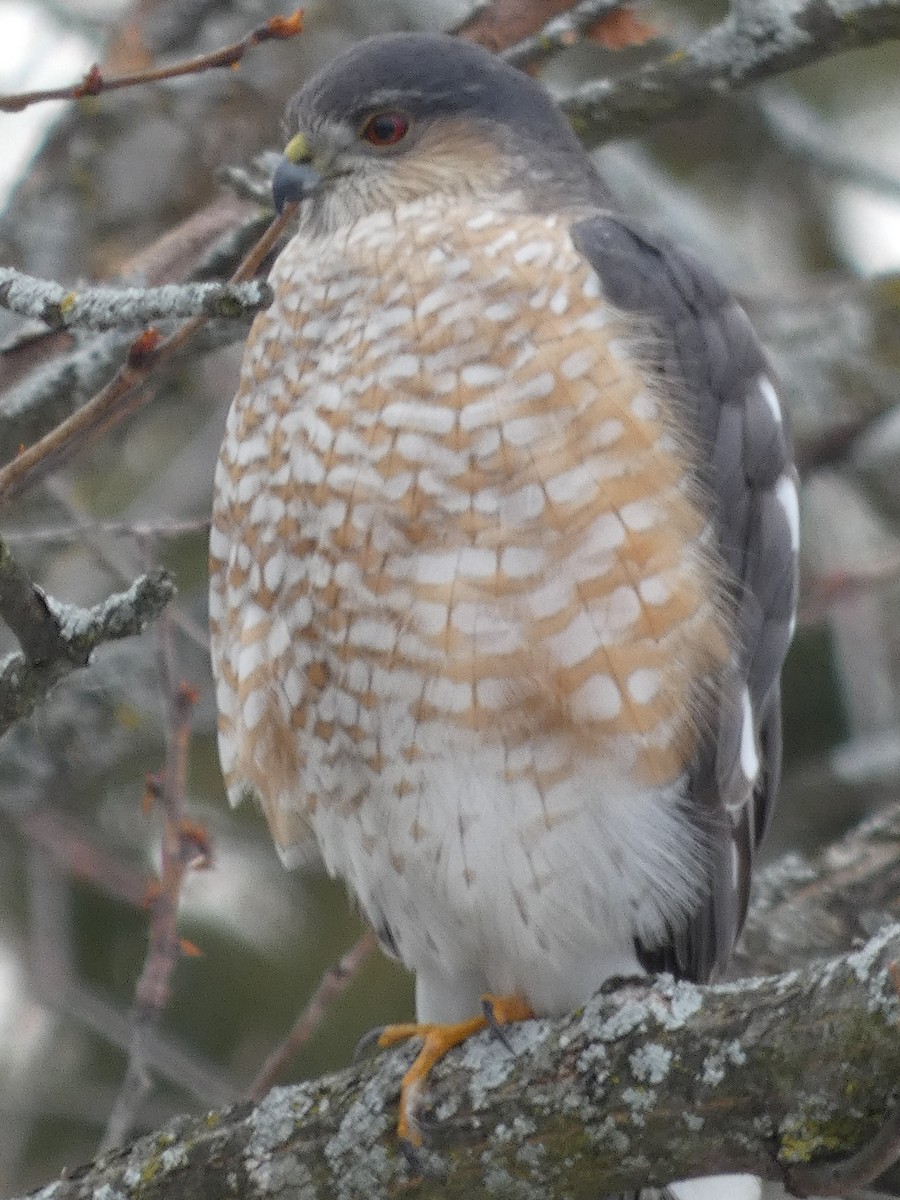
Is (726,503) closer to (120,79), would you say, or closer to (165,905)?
(165,905)

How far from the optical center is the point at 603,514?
341 centimetres

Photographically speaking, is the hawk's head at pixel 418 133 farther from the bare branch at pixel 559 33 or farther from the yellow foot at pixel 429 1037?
the yellow foot at pixel 429 1037

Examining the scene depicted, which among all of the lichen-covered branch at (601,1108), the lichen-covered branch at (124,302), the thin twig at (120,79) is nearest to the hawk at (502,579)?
the lichen-covered branch at (601,1108)

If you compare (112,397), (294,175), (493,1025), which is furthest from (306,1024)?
(294,175)

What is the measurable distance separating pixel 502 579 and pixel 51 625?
0.93 m

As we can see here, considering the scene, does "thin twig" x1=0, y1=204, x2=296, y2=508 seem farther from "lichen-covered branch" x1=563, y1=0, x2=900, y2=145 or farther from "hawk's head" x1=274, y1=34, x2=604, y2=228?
"lichen-covered branch" x1=563, y1=0, x2=900, y2=145

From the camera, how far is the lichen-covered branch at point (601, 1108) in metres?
2.66

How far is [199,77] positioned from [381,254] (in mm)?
1847

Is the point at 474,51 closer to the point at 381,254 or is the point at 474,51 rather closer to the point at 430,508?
the point at 381,254

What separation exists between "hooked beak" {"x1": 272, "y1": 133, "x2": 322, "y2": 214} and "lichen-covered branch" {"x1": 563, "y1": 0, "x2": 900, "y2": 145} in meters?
0.75

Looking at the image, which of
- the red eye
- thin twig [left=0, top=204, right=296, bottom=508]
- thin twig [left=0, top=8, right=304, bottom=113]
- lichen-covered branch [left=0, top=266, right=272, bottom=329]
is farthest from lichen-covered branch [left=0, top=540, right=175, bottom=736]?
the red eye

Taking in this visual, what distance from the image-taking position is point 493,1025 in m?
3.44

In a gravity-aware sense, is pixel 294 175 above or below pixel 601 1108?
above

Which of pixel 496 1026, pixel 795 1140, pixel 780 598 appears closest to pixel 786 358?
pixel 780 598
